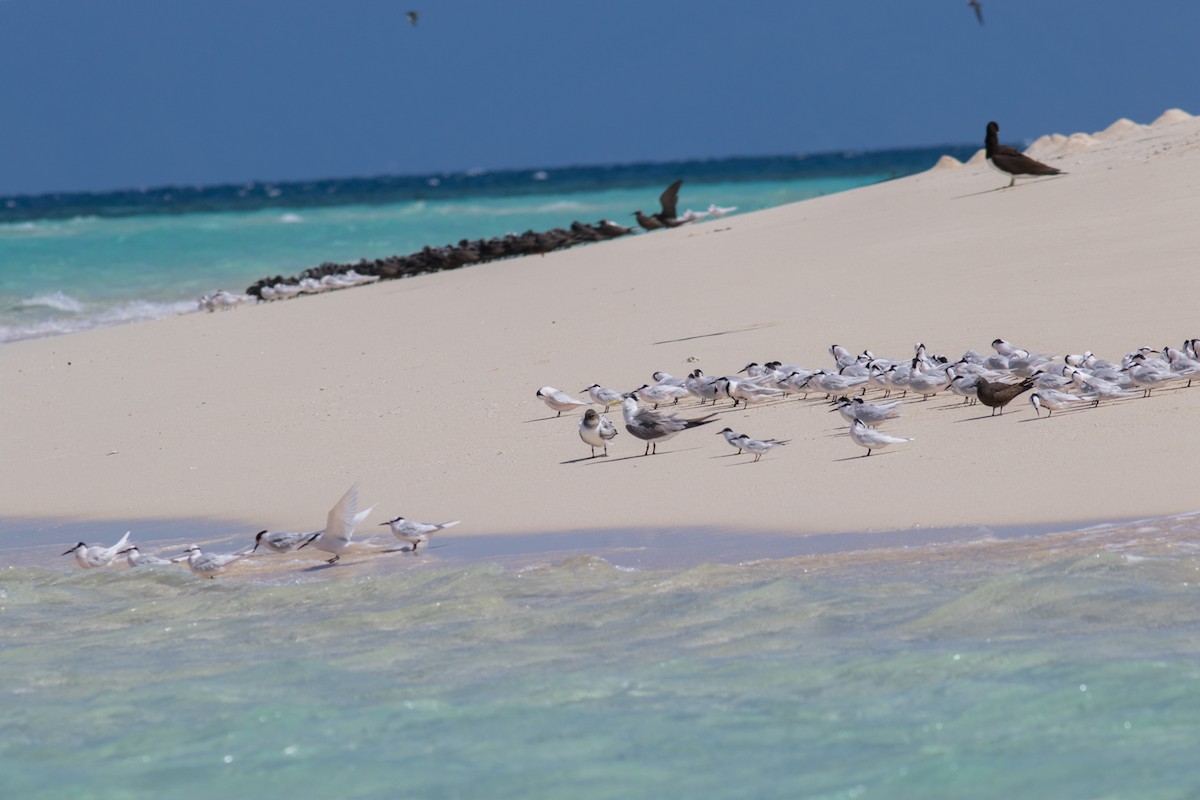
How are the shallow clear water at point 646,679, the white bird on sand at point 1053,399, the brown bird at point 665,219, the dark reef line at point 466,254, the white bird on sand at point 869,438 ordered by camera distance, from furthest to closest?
the brown bird at point 665,219 < the dark reef line at point 466,254 < the white bird on sand at point 1053,399 < the white bird on sand at point 869,438 < the shallow clear water at point 646,679

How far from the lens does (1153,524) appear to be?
703 cm

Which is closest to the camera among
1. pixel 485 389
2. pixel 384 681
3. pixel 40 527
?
pixel 384 681

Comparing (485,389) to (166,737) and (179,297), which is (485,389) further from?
(179,297)

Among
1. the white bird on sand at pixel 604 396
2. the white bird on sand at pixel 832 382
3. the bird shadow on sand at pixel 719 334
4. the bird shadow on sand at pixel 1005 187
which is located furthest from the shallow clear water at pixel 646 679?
the bird shadow on sand at pixel 1005 187

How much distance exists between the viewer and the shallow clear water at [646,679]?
16.3 feet

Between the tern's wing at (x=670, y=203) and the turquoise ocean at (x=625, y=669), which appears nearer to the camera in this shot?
the turquoise ocean at (x=625, y=669)

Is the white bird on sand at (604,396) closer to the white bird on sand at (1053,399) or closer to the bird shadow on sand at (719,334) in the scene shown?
the bird shadow on sand at (719,334)

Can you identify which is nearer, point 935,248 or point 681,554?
point 681,554

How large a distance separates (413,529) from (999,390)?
366 cm

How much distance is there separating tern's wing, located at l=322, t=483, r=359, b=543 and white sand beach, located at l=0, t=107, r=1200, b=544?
2.57 ft

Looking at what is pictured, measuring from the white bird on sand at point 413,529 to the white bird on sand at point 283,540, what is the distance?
1.32ft

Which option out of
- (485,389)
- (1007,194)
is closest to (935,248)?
(1007,194)

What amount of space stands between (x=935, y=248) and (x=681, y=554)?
8110 millimetres

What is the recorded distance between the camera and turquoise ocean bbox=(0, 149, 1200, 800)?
4.98m
